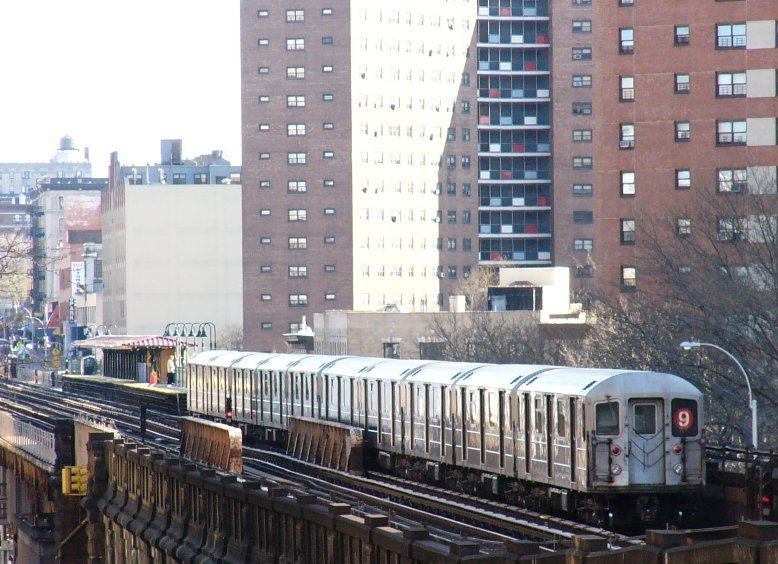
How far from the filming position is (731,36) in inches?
3410

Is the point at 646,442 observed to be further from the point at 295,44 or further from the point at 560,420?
the point at 295,44

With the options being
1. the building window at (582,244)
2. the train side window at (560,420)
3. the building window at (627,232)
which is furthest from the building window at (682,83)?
the building window at (582,244)

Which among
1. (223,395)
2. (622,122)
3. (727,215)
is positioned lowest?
(223,395)

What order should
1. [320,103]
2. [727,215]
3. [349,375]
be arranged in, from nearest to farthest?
1. [349,375]
2. [727,215]
3. [320,103]

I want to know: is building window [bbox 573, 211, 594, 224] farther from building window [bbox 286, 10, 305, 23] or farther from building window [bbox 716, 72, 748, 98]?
building window [bbox 716, 72, 748, 98]

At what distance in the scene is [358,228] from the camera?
142000 mm

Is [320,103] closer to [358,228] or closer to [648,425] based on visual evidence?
[358,228]

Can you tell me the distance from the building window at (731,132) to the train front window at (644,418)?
193 ft

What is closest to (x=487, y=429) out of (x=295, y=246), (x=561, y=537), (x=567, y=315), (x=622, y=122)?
(x=561, y=537)

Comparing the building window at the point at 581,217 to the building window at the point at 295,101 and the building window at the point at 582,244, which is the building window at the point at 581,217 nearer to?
the building window at the point at 582,244

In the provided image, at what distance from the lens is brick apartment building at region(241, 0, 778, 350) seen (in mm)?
140625

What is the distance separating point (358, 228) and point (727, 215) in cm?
7744

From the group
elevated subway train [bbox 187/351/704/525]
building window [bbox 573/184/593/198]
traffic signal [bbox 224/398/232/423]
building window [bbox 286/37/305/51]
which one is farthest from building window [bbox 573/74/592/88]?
elevated subway train [bbox 187/351/704/525]

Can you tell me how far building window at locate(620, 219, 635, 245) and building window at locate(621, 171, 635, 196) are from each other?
1.59 metres
